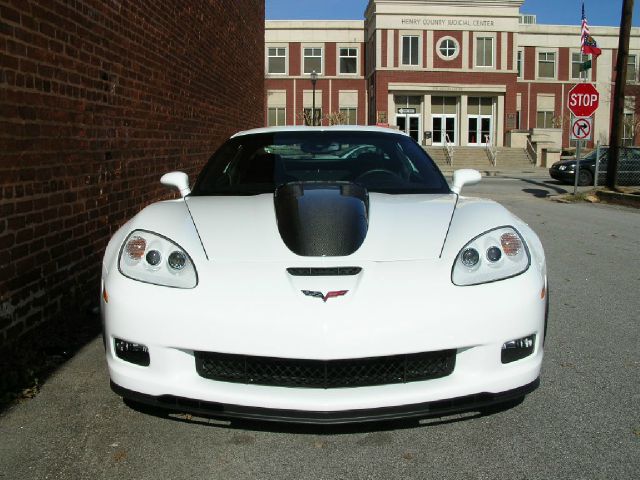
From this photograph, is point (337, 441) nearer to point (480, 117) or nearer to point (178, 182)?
point (178, 182)

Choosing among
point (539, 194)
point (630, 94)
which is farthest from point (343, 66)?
point (539, 194)

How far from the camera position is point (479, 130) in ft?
164

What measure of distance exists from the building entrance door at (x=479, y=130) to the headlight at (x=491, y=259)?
158ft

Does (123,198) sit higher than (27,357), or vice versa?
(123,198)

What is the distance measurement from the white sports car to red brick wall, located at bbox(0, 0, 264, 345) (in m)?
1.14

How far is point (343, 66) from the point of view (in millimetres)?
52938

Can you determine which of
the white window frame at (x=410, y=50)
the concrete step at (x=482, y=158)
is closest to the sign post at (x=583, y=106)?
the concrete step at (x=482, y=158)

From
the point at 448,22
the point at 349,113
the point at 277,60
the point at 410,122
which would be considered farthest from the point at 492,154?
the point at 277,60

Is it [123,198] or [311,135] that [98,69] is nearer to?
[123,198]

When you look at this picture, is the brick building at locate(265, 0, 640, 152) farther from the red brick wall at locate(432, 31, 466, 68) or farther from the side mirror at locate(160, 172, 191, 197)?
the side mirror at locate(160, 172, 191, 197)

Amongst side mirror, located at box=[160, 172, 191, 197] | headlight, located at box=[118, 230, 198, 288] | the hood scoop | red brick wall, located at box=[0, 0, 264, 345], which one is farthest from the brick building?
headlight, located at box=[118, 230, 198, 288]

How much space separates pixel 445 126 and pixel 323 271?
159 ft

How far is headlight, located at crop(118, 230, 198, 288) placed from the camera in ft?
9.39

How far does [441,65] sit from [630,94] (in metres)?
15.1
